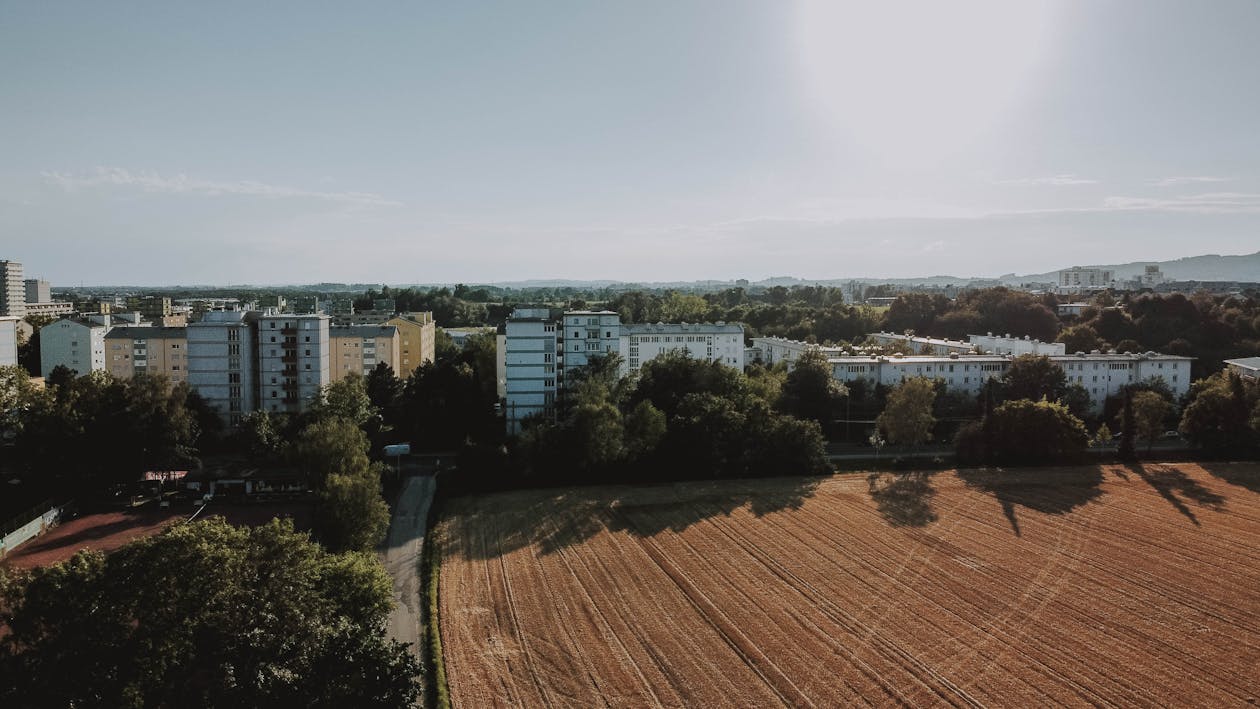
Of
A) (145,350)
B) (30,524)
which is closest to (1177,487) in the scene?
(30,524)

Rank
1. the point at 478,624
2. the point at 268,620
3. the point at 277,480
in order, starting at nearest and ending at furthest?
the point at 268,620 < the point at 478,624 < the point at 277,480

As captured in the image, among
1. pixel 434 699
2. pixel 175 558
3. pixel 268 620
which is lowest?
pixel 434 699

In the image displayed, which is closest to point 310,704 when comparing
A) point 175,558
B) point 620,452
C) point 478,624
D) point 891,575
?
point 175,558

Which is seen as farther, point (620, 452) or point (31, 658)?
point (620, 452)

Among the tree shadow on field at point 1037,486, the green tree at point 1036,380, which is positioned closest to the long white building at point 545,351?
the tree shadow on field at point 1037,486

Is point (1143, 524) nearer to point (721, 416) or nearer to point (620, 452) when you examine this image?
point (721, 416)

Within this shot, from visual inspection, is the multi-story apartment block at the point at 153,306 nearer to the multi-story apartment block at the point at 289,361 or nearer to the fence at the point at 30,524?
the multi-story apartment block at the point at 289,361

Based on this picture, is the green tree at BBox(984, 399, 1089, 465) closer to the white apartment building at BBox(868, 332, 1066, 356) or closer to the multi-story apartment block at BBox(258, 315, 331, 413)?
the white apartment building at BBox(868, 332, 1066, 356)

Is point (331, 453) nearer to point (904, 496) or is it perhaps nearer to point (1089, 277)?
point (904, 496)
